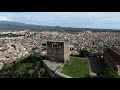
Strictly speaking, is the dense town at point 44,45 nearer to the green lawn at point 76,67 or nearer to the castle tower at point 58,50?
the castle tower at point 58,50

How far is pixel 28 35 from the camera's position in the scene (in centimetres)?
2770

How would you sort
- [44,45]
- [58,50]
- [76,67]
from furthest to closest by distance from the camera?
1. [44,45]
2. [58,50]
3. [76,67]

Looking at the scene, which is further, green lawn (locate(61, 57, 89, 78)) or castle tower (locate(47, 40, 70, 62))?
castle tower (locate(47, 40, 70, 62))

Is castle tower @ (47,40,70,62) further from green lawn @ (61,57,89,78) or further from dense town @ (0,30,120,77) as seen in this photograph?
dense town @ (0,30,120,77)

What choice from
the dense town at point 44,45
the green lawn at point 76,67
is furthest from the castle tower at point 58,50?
the dense town at point 44,45

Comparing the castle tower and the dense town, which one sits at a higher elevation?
the castle tower

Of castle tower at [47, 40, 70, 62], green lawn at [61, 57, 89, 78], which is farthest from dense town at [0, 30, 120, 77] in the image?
green lawn at [61, 57, 89, 78]

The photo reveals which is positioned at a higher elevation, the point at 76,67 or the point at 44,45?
the point at 76,67

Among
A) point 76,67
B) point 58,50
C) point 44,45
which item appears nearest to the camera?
point 76,67

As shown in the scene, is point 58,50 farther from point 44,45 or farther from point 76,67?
point 44,45

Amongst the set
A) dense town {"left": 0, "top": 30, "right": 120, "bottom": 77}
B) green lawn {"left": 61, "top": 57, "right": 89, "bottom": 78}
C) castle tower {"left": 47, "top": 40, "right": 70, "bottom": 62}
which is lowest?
dense town {"left": 0, "top": 30, "right": 120, "bottom": 77}

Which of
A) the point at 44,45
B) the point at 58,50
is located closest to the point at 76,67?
the point at 58,50
